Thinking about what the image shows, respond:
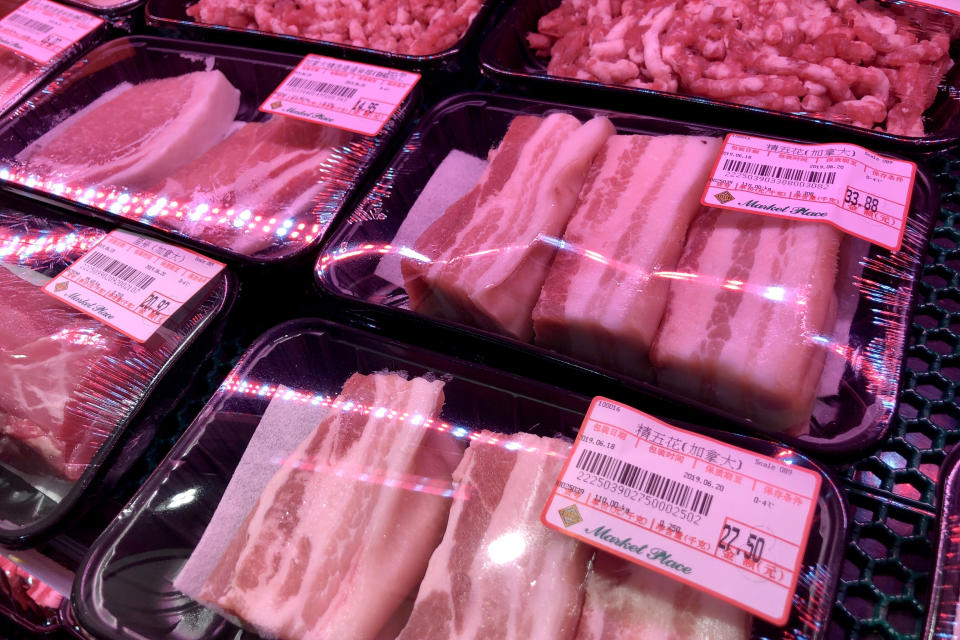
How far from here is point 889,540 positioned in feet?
4.51

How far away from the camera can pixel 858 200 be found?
157cm

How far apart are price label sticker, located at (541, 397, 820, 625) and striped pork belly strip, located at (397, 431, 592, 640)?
0.35 ft

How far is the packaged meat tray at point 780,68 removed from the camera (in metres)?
1.88

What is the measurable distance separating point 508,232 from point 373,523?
808 mm

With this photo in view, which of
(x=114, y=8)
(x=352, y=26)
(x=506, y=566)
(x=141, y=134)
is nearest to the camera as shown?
(x=506, y=566)

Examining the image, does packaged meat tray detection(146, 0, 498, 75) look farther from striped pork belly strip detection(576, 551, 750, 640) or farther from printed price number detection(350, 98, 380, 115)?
striped pork belly strip detection(576, 551, 750, 640)

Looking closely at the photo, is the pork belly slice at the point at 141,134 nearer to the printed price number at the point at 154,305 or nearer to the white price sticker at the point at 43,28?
the white price sticker at the point at 43,28

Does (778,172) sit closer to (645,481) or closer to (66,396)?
(645,481)

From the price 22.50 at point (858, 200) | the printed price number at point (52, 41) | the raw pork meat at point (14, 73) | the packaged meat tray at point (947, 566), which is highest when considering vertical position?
the printed price number at point (52, 41)

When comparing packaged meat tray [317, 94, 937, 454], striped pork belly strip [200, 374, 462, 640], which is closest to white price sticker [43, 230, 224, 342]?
packaged meat tray [317, 94, 937, 454]

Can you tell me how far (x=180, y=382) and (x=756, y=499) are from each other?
141 cm

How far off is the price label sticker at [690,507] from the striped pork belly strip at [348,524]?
343mm

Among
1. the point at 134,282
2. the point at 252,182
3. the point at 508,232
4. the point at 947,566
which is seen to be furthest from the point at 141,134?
the point at 947,566

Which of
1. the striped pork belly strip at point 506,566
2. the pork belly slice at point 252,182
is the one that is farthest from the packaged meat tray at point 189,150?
the striped pork belly strip at point 506,566
